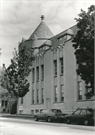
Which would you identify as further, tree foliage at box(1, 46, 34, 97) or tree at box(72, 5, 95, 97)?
tree foliage at box(1, 46, 34, 97)

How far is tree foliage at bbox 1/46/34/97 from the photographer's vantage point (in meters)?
35.5

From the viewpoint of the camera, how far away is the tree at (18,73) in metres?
35.5

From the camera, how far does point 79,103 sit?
94.9 feet

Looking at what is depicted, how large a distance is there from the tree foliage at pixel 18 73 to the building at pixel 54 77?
212 centimetres

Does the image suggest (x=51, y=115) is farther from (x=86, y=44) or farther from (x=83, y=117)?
(x=86, y=44)

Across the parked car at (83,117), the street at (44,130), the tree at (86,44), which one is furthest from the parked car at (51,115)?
the street at (44,130)

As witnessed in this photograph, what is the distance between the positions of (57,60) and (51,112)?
13.5 metres

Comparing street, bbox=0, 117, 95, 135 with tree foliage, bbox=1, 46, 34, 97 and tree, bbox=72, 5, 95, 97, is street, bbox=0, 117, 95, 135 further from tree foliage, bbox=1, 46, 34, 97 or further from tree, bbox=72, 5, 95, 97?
tree foliage, bbox=1, 46, 34, 97

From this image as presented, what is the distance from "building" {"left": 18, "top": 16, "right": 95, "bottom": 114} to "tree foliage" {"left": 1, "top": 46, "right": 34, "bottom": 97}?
2.12 meters

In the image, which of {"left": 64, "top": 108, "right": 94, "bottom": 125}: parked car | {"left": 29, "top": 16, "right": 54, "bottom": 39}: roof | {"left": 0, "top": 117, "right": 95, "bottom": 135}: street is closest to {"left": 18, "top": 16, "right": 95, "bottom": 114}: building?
{"left": 29, "top": 16, "right": 54, "bottom": 39}: roof

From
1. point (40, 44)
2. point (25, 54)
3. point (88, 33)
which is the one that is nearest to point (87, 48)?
point (88, 33)

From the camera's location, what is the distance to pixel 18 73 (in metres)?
35.9

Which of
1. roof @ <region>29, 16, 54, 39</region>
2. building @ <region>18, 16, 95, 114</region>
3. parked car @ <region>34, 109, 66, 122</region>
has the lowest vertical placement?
parked car @ <region>34, 109, 66, 122</region>

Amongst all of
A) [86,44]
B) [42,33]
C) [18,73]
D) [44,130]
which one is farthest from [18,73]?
[44,130]
